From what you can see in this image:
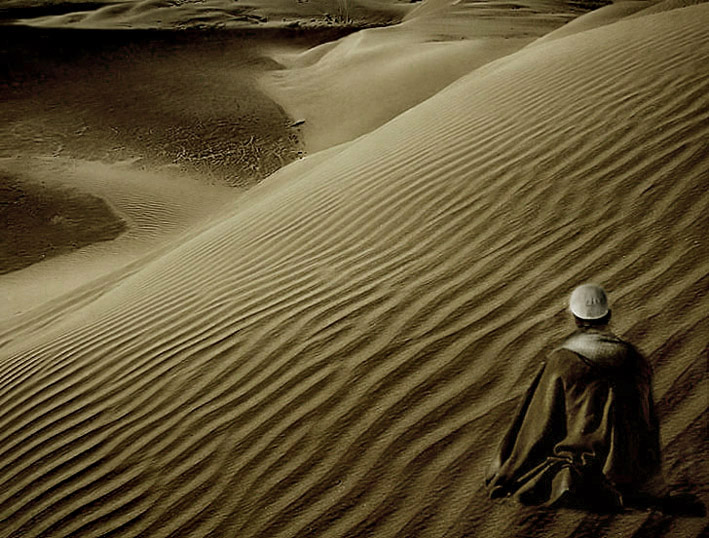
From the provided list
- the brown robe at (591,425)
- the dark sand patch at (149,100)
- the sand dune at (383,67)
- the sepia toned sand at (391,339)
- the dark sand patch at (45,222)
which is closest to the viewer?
the brown robe at (591,425)

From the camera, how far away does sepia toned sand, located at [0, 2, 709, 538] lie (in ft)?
8.21

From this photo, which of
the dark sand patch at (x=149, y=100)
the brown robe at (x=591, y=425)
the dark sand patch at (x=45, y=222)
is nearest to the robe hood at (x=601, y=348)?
the brown robe at (x=591, y=425)

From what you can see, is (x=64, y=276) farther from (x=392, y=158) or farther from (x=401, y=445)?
(x=401, y=445)

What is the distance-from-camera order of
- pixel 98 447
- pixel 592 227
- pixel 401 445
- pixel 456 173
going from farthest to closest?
1. pixel 456 173
2. pixel 592 227
3. pixel 98 447
4. pixel 401 445

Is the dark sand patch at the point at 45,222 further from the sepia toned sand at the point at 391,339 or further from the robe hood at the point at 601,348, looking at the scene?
the robe hood at the point at 601,348

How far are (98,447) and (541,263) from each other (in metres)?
2.48

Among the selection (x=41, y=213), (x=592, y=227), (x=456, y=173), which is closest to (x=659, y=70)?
(x=456, y=173)

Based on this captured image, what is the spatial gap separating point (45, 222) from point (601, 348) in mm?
9294

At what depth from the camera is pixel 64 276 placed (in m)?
7.74

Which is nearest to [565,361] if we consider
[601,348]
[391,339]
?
[601,348]

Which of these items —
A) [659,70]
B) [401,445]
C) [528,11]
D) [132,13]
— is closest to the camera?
[401,445]

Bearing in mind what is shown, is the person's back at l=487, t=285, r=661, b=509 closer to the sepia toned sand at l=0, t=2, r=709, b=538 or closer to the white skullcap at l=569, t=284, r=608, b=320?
the white skullcap at l=569, t=284, r=608, b=320

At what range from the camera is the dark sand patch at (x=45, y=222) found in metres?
8.60

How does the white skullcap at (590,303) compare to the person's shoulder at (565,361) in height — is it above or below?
above
